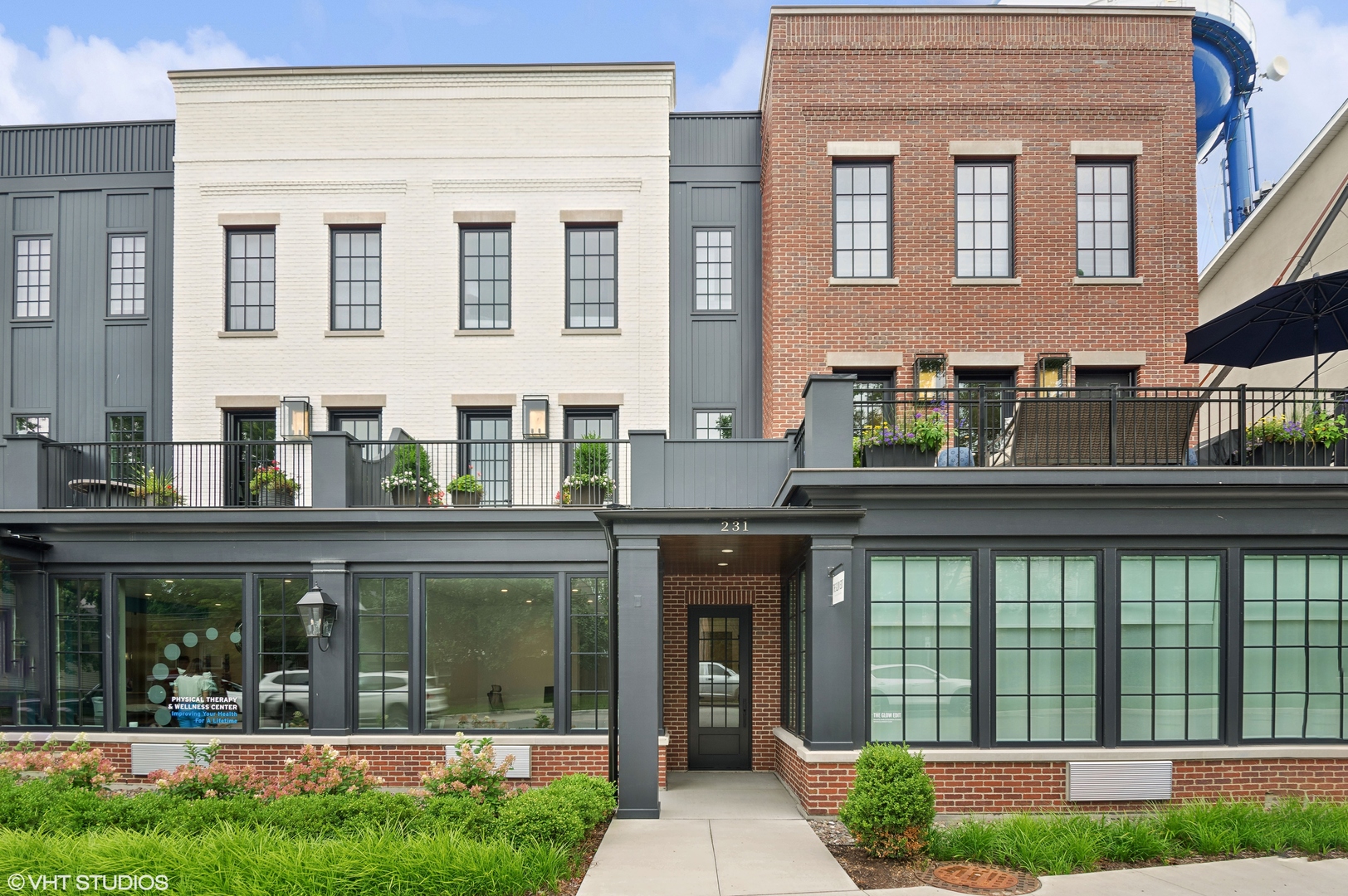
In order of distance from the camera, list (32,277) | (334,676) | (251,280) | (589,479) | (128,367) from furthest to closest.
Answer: (32,277) → (128,367) → (251,280) → (589,479) → (334,676)

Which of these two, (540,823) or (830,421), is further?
(830,421)

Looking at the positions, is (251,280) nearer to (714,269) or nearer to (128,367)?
(128,367)

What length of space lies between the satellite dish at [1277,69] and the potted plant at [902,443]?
927 inches

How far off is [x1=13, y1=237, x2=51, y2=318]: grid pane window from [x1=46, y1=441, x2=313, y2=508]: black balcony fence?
2.93 meters

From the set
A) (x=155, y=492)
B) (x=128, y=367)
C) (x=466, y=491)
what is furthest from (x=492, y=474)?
(x=128, y=367)

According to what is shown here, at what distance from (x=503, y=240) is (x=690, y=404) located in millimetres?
4083

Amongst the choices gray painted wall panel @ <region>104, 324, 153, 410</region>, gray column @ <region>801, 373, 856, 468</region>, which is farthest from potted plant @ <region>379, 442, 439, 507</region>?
gray column @ <region>801, 373, 856, 468</region>

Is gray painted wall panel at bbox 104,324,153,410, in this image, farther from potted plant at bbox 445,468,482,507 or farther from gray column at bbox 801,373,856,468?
gray column at bbox 801,373,856,468

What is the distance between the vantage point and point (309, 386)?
1555cm

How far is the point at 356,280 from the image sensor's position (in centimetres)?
1584

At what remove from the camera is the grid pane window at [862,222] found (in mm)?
14969

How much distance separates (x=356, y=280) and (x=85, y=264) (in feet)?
15.8

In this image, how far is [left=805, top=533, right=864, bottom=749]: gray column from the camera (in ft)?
35.7

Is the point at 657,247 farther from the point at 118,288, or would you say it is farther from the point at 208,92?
the point at 118,288
